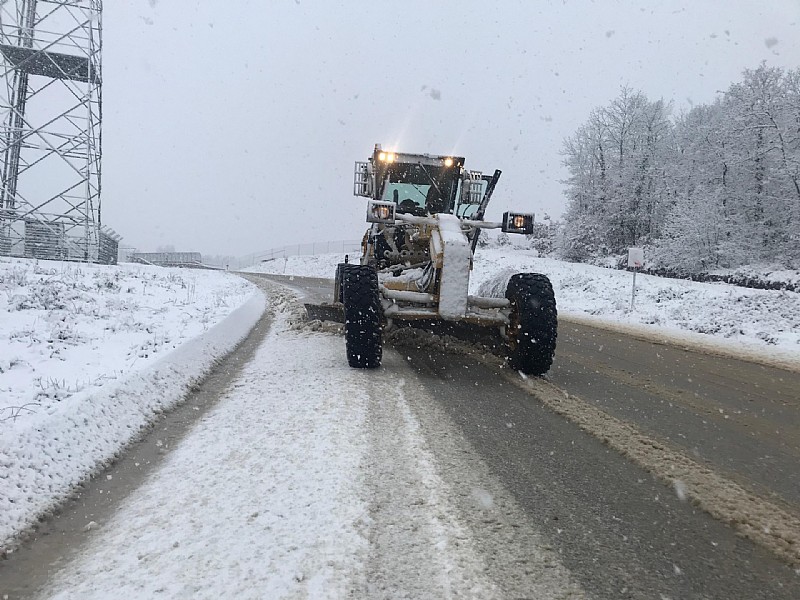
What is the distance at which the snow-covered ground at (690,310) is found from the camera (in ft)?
32.6

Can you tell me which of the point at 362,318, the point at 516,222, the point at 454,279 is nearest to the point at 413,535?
the point at 362,318

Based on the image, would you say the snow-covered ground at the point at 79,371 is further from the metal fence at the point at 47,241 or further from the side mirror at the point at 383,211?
the metal fence at the point at 47,241

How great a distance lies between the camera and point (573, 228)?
3969cm

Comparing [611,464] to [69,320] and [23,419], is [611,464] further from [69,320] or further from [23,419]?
[69,320]

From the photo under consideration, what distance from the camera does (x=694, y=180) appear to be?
3538 cm

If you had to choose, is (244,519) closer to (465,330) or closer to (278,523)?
(278,523)

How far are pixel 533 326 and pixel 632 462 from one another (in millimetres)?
2457

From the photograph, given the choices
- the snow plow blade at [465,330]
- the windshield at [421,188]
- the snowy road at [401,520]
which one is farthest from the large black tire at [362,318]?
the windshield at [421,188]

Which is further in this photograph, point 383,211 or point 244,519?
point 383,211

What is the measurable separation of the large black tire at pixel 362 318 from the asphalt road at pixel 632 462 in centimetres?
71

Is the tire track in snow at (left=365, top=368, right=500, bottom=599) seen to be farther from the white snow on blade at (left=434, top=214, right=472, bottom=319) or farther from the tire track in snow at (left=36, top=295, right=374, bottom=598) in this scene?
the white snow on blade at (left=434, top=214, right=472, bottom=319)

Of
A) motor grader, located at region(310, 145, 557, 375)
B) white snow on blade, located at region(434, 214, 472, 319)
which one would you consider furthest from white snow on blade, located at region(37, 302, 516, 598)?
white snow on blade, located at region(434, 214, 472, 319)

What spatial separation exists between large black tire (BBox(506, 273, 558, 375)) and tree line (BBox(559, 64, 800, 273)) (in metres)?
27.8

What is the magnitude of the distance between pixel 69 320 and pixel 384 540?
6586 millimetres
